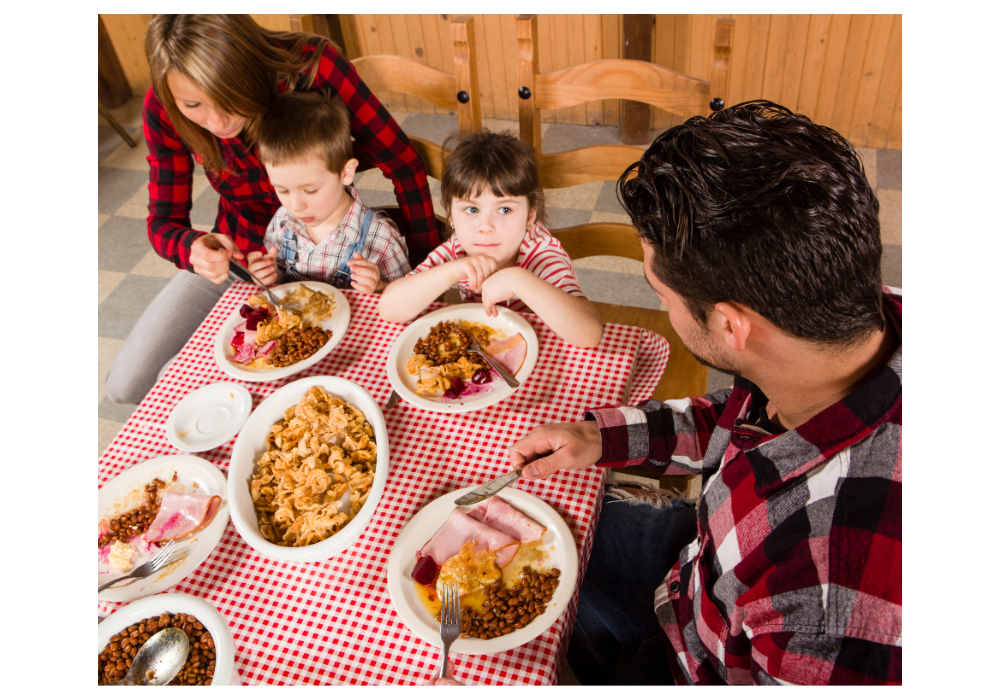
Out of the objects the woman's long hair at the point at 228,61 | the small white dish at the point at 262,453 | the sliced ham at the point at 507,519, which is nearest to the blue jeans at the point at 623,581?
the sliced ham at the point at 507,519

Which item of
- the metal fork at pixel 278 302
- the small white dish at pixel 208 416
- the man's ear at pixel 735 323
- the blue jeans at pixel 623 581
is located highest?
the man's ear at pixel 735 323

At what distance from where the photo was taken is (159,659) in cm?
98

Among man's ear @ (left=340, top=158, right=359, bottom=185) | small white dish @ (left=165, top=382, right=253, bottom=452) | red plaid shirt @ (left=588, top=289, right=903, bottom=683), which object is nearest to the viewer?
red plaid shirt @ (left=588, top=289, right=903, bottom=683)

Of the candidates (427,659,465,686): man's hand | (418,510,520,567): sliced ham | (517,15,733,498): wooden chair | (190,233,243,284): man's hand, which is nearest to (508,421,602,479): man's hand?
(418,510,520,567): sliced ham

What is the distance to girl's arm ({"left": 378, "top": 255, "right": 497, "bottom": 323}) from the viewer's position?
148 centimetres

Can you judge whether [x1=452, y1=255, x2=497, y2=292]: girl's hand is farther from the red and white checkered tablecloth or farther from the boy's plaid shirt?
the boy's plaid shirt

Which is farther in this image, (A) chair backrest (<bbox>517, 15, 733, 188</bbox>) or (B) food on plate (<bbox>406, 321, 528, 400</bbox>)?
(A) chair backrest (<bbox>517, 15, 733, 188</bbox>)

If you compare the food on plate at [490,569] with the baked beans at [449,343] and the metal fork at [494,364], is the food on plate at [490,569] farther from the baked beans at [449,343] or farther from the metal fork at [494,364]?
the baked beans at [449,343]

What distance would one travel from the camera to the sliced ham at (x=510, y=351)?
1380 millimetres

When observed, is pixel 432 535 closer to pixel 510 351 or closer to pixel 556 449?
pixel 556 449

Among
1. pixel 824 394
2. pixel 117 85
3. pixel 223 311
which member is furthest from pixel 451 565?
pixel 117 85

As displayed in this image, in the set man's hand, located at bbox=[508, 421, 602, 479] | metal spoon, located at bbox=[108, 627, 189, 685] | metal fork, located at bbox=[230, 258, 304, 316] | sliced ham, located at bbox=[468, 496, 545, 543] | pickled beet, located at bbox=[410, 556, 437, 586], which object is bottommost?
metal spoon, located at bbox=[108, 627, 189, 685]

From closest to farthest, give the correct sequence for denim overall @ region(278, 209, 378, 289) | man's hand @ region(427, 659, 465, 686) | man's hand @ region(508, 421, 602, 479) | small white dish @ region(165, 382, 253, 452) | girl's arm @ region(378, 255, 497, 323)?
man's hand @ region(427, 659, 465, 686) < man's hand @ region(508, 421, 602, 479) < small white dish @ region(165, 382, 253, 452) < girl's arm @ region(378, 255, 497, 323) < denim overall @ region(278, 209, 378, 289)

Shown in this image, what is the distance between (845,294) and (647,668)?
2.55 ft
